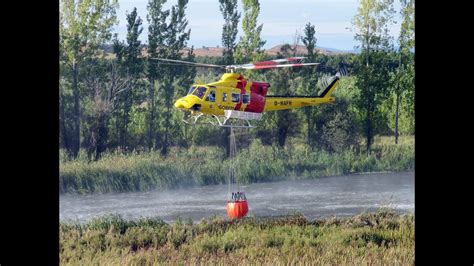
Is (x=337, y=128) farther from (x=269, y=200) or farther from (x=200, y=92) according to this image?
(x=200, y=92)

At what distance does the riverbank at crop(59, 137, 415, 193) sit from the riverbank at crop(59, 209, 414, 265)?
5.18 ft

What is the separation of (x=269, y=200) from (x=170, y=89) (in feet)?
9.45

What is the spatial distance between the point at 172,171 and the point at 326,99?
5259 mm

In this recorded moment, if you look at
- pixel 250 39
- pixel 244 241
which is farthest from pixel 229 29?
pixel 244 241

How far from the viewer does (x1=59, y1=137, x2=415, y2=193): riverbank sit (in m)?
17.2

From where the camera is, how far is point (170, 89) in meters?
17.8

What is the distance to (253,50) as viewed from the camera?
16594 millimetres

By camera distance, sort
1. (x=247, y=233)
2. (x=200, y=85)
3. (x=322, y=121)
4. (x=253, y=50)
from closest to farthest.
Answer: (x=200, y=85), (x=247, y=233), (x=253, y=50), (x=322, y=121)

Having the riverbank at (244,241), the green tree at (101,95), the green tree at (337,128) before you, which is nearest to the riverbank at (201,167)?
the green tree at (337,128)
